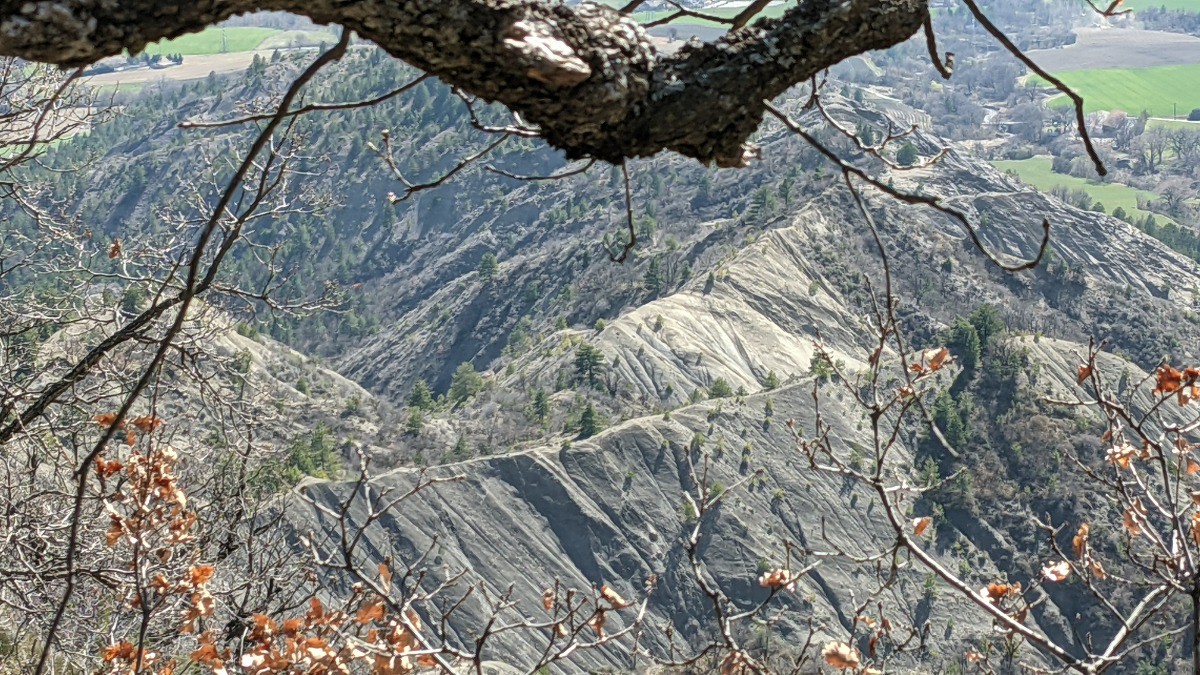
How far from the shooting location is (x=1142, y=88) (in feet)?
378

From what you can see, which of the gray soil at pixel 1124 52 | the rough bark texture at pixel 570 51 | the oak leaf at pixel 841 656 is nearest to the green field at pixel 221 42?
the gray soil at pixel 1124 52

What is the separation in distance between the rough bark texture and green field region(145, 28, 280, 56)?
127871 mm

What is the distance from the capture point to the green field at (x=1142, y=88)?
110125 millimetres

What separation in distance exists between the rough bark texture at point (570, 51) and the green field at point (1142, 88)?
11418 cm

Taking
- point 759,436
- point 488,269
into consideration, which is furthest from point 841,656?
point 488,269

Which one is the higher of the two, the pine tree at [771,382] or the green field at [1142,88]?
the pine tree at [771,382]

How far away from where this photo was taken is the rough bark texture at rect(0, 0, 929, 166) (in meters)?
1.42

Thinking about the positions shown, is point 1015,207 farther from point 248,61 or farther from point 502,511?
point 248,61

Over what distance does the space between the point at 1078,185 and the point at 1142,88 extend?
36231 millimetres

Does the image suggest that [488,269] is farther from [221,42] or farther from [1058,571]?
[221,42]

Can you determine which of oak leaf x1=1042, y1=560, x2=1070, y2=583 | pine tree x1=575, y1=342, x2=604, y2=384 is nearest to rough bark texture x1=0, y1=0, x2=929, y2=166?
oak leaf x1=1042, y1=560, x2=1070, y2=583

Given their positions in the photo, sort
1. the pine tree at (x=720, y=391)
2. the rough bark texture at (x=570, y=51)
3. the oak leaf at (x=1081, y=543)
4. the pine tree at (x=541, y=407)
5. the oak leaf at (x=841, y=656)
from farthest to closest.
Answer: the pine tree at (x=720, y=391)
the pine tree at (x=541, y=407)
the oak leaf at (x=1081, y=543)
the oak leaf at (x=841, y=656)
the rough bark texture at (x=570, y=51)

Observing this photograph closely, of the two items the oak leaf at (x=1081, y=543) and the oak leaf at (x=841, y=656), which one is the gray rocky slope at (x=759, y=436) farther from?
the oak leaf at (x=841, y=656)

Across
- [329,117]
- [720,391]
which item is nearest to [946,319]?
[720,391]
